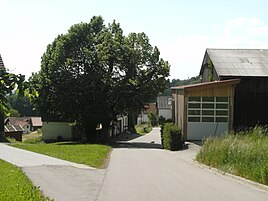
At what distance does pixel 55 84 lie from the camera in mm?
39969

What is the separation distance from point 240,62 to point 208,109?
5827 mm

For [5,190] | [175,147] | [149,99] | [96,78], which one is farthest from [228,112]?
[5,190]

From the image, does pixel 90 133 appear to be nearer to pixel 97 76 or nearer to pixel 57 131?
pixel 97 76

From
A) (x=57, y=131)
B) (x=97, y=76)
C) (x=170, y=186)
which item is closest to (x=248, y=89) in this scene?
(x=97, y=76)

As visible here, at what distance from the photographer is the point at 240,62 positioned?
33875mm

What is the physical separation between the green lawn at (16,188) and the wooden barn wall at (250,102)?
72.5 feet

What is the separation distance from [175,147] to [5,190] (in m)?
19.1

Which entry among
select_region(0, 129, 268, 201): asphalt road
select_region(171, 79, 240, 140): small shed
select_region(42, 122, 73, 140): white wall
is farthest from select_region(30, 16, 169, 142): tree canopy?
select_region(0, 129, 268, 201): asphalt road

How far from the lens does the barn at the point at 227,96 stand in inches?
1188

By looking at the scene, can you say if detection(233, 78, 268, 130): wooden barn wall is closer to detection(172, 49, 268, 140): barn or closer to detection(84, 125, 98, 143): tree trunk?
detection(172, 49, 268, 140): barn

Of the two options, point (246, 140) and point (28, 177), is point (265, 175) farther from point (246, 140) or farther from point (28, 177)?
point (28, 177)

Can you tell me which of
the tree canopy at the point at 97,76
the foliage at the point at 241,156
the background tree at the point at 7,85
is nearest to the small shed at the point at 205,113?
the tree canopy at the point at 97,76

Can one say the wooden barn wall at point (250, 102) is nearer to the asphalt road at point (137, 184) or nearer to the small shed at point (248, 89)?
the small shed at point (248, 89)

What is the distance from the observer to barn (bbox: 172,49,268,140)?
30.2 m
